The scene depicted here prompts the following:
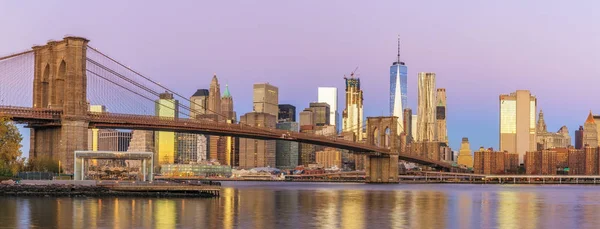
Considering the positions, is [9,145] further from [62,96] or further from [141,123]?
[141,123]

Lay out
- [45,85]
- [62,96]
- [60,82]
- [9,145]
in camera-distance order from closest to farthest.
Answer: [9,145]
[62,96]
[60,82]
[45,85]

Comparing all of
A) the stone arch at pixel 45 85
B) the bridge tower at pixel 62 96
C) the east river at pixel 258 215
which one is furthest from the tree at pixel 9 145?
the east river at pixel 258 215

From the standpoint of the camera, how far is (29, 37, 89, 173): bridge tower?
7294 cm

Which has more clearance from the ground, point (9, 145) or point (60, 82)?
point (60, 82)

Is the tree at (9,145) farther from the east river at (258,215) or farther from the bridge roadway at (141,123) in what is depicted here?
the east river at (258,215)

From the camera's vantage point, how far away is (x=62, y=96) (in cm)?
7506

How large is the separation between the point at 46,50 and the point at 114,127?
9.35m

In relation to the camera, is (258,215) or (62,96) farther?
(62,96)

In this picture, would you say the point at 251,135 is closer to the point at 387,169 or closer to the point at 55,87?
the point at 55,87

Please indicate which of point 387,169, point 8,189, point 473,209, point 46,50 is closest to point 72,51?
point 46,50

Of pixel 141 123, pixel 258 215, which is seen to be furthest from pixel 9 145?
pixel 258 215

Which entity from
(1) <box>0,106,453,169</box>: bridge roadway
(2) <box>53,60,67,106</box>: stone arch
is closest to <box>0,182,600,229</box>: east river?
(1) <box>0,106,453,169</box>: bridge roadway

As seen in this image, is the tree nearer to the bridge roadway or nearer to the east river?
the bridge roadway

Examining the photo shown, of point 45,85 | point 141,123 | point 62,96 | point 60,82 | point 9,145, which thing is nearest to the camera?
point 9,145
